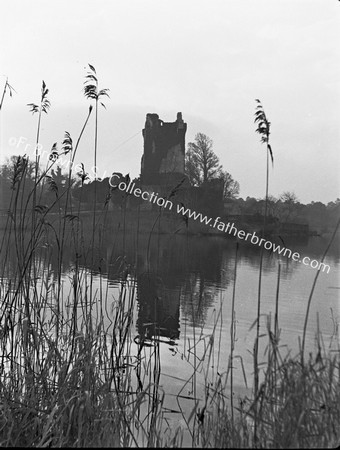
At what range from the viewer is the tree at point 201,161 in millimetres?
5133

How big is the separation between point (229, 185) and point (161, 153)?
1094mm

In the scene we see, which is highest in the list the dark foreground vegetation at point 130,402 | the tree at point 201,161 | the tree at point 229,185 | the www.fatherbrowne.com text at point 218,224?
the tree at point 201,161

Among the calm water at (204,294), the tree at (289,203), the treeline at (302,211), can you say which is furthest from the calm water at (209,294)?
the tree at (289,203)

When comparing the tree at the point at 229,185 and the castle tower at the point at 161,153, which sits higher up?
the castle tower at the point at 161,153

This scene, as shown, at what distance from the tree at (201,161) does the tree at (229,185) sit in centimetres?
11

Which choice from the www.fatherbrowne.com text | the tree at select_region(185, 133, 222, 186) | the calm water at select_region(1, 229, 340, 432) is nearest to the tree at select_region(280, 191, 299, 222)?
the calm water at select_region(1, 229, 340, 432)

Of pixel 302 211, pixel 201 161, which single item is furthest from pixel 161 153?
pixel 302 211

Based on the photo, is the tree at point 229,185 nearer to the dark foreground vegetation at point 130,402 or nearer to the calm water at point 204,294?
the calm water at point 204,294

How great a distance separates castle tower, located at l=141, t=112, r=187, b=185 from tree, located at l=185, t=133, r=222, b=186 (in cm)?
19

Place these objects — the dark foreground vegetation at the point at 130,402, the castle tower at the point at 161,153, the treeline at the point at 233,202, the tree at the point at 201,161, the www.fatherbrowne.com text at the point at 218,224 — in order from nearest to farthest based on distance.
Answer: the dark foreground vegetation at the point at 130,402, the treeline at the point at 233,202, the www.fatherbrowne.com text at the point at 218,224, the tree at the point at 201,161, the castle tower at the point at 161,153

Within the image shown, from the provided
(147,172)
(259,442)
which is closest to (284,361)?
(259,442)

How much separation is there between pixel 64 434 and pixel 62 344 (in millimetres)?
Answer: 1223

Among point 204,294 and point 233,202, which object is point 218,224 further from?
point 204,294

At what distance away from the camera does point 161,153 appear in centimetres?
558
